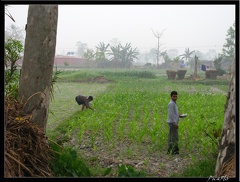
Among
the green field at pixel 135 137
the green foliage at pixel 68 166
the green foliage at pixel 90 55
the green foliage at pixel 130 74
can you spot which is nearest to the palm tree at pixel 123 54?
the green foliage at pixel 130 74

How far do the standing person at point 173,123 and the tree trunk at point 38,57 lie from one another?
1912 mm

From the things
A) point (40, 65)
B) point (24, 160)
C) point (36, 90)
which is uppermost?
point (40, 65)

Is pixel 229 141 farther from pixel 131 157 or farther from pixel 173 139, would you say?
pixel 131 157

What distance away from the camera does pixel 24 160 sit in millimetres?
3109

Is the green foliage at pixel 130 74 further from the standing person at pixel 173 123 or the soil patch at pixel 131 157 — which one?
the standing person at pixel 173 123

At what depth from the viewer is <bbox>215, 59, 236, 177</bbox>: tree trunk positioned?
106 inches

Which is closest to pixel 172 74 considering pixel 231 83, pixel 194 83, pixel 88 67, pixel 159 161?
pixel 194 83

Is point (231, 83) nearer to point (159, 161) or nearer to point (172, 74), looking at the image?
point (159, 161)

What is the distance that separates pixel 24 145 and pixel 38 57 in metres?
1.16

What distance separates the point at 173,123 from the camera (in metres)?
4.34

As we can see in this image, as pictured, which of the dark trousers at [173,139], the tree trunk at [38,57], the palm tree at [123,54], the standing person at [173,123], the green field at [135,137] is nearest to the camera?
the tree trunk at [38,57]

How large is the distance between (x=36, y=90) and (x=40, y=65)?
13.4 inches

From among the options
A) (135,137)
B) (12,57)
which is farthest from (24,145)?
(135,137)

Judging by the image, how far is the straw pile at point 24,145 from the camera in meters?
2.98
